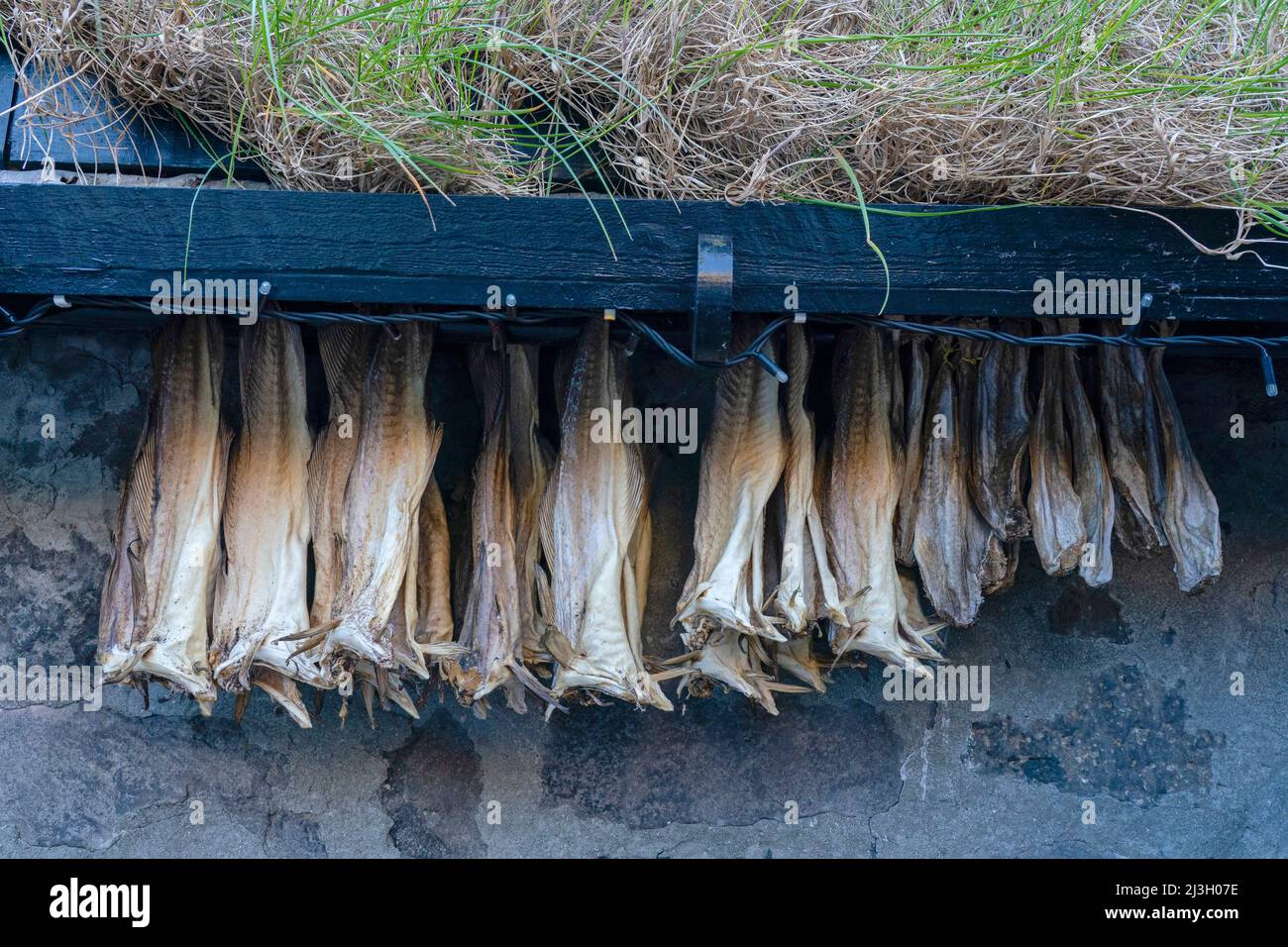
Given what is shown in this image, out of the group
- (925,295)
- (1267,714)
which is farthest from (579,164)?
(1267,714)

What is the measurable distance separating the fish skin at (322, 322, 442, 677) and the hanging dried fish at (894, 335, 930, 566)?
0.97m

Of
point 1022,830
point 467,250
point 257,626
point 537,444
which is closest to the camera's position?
point 467,250

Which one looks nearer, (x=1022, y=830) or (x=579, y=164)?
(x=579, y=164)

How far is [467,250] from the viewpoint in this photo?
1764 mm

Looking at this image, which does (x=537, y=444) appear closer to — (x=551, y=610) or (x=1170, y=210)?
(x=551, y=610)

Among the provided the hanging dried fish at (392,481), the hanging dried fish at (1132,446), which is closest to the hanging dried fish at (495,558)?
the hanging dried fish at (392,481)

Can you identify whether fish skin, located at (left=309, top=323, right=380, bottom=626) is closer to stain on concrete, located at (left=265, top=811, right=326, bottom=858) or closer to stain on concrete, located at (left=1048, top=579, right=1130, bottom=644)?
stain on concrete, located at (left=265, top=811, right=326, bottom=858)

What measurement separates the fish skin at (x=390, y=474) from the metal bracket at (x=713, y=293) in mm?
584

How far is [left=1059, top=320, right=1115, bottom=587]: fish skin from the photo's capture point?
2109mm

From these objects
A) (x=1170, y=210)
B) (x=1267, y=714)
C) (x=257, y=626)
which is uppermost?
(x=1170, y=210)

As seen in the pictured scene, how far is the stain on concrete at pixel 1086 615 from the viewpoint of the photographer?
2.40m

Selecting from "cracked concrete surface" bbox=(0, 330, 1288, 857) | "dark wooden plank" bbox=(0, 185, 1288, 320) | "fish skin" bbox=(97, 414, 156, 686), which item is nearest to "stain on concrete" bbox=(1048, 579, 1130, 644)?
"cracked concrete surface" bbox=(0, 330, 1288, 857)

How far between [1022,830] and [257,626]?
5.72 feet

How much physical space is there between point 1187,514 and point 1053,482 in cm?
29
